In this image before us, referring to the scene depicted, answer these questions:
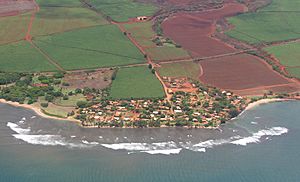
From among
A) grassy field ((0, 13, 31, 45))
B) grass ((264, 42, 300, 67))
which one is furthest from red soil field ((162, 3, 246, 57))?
grassy field ((0, 13, 31, 45))

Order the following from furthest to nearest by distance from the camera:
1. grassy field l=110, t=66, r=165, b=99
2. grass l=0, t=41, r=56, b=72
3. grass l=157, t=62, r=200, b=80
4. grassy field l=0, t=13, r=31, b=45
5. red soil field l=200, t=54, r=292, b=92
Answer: grassy field l=0, t=13, r=31, b=45
grass l=157, t=62, r=200, b=80
grass l=0, t=41, r=56, b=72
red soil field l=200, t=54, r=292, b=92
grassy field l=110, t=66, r=165, b=99

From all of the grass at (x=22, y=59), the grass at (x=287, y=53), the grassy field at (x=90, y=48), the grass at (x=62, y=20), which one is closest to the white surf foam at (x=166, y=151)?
the grassy field at (x=90, y=48)

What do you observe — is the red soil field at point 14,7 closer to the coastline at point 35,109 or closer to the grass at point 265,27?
the coastline at point 35,109

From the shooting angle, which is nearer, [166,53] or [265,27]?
[166,53]

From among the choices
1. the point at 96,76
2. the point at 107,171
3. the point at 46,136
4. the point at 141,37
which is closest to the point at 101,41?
the point at 141,37

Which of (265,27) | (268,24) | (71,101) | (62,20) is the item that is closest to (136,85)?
(71,101)

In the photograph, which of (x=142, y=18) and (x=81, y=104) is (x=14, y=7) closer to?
(x=142, y=18)

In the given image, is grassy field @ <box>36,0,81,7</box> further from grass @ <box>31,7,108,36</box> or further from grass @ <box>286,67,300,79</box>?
grass @ <box>286,67,300,79</box>
